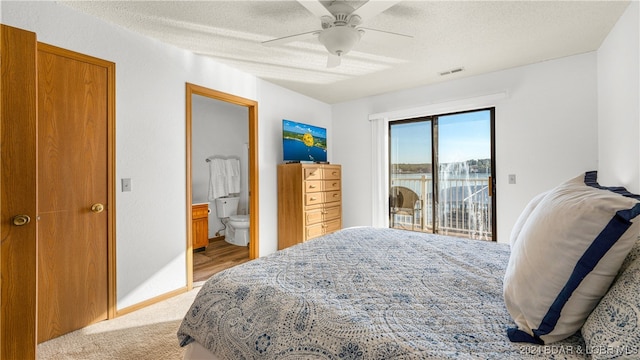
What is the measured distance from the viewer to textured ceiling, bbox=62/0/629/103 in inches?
81.7

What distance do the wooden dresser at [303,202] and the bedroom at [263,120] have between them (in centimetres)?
15

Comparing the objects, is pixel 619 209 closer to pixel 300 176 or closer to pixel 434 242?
pixel 434 242

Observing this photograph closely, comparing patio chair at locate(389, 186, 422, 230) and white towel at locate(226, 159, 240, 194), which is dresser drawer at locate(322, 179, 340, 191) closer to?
patio chair at locate(389, 186, 422, 230)

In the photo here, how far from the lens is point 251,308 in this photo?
1.15 m

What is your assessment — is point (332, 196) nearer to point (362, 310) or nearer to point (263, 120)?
point (263, 120)

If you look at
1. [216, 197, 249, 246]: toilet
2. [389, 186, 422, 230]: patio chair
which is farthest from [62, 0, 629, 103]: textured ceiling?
[216, 197, 249, 246]: toilet

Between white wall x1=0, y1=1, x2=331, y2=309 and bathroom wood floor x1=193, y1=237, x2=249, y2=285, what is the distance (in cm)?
60

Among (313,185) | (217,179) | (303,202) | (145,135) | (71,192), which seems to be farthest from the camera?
(217,179)

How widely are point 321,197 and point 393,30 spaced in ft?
7.50

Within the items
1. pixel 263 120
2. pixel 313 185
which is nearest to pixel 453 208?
pixel 313 185

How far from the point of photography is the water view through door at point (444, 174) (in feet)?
12.0

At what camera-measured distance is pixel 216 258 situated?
3895mm

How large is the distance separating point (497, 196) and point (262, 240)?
9.91ft

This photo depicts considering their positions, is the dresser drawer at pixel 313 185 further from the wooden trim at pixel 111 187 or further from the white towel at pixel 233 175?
the wooden trim at pixel 111 187
